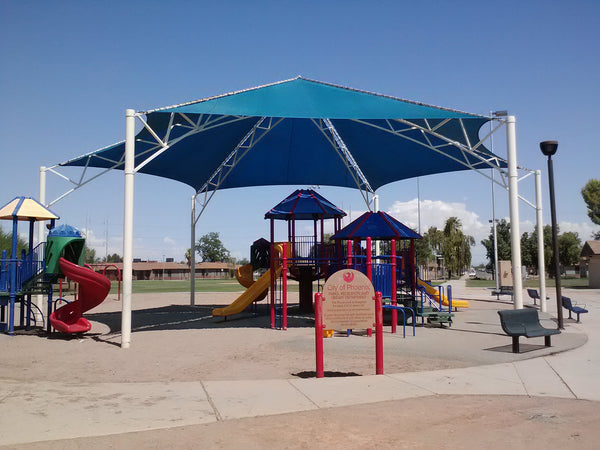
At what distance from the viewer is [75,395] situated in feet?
25.0

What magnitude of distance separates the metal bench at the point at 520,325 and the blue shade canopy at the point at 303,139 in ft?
18.5

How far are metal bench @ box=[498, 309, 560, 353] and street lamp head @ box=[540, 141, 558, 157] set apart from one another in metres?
5.20

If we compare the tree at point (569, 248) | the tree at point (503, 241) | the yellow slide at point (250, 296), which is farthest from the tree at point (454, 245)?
A: the yellow slide at point (250, 296)

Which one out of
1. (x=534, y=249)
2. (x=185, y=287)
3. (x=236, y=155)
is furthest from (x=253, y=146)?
(x=534, y=249)

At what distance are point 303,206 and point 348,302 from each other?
10.5m

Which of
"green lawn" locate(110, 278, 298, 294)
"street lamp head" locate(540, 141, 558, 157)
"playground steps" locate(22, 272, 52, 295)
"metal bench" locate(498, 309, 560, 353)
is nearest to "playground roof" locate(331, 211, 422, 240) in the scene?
"street lamp head" locate(540, 141, 558, 157)

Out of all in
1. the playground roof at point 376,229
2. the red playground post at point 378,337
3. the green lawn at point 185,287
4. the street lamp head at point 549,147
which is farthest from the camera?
the green lawn at point 185,287

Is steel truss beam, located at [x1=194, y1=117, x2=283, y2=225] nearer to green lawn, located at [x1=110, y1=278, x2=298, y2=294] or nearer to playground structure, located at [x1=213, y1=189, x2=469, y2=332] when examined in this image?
playground structure, located at [x1=213, y1=189, x2=469, y2=332]

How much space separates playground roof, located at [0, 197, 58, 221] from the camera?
1583 cm

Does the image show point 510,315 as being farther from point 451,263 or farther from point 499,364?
point 451,263

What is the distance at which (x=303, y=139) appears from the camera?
75.1ft

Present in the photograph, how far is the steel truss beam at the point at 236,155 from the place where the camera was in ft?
69.5

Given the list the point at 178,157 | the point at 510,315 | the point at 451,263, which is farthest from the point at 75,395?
the point at 451,263

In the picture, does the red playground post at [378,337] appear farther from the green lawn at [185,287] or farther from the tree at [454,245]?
the tree at [454,245]
